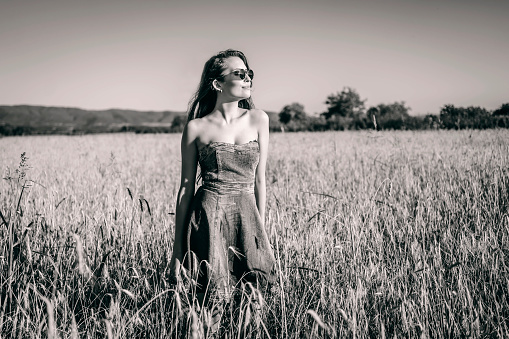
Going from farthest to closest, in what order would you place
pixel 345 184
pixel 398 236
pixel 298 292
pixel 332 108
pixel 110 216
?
pixel 332 108 → pixel 345 184 → pixel 110 216 → pixel 398 236 → pixel 298 292

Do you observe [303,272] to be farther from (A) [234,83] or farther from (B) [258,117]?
(A) [234,83]

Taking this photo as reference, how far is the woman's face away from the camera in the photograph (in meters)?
1.99

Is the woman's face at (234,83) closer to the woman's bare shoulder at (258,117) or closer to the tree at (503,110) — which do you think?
the woman's bare shoulder at (258,117)

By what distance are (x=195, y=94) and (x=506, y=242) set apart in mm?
2389

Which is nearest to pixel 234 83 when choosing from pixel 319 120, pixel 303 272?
pixel 303 272

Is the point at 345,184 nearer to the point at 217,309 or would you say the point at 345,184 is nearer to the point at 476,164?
the point at 476,164

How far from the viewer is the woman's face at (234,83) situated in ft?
6.53

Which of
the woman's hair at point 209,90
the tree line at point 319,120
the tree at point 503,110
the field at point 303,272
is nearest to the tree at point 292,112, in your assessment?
the tree line at point 319,120

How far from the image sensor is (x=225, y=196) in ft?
6.23

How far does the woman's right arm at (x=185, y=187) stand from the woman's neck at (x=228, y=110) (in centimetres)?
17

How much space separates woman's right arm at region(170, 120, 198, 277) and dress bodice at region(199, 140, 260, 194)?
6 centimetres

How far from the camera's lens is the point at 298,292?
86.0 inches

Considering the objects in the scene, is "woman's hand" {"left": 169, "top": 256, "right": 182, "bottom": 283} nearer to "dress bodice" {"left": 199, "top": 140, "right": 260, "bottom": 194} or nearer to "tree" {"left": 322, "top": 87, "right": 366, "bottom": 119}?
"dress bodice" {"left": 199, "top": 140, "right": 260, "bottom": 194}

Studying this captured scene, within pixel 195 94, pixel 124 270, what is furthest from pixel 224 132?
pixel 124 270
